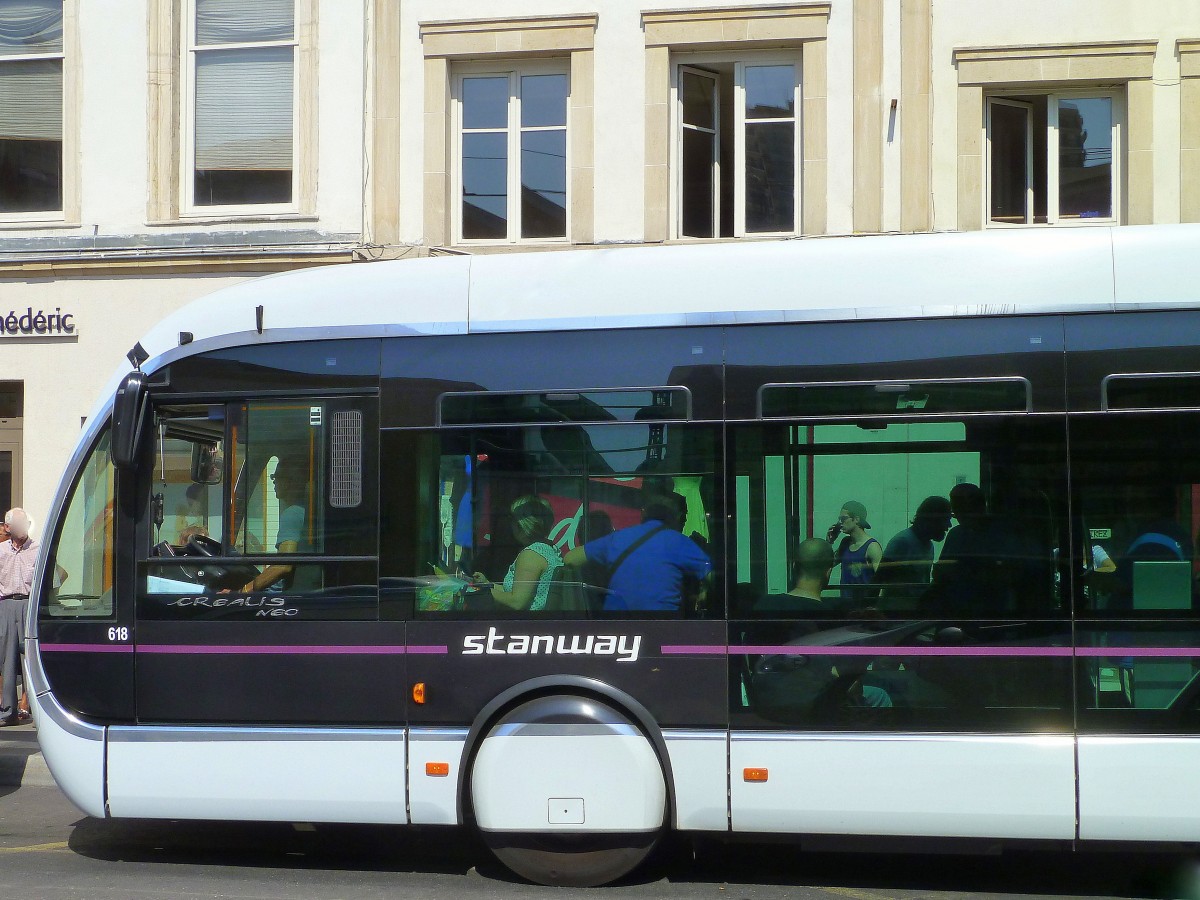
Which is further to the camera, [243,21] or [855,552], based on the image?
[243,21]

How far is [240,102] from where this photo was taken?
13.2 m

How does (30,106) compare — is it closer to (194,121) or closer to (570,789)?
(194,121)

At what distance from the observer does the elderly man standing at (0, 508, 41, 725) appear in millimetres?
9688

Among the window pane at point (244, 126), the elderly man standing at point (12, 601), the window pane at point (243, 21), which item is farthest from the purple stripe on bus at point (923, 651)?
the window pane at point (243, 21)

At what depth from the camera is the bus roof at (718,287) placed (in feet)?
18.3

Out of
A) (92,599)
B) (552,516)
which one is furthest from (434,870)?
(92,599)

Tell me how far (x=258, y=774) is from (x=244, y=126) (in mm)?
9051

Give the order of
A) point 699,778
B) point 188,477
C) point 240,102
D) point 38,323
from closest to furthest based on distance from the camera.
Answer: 1. point 699,778
2. point 188,477
3. point 38,323
4. point 240,102

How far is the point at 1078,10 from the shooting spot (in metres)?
12.1

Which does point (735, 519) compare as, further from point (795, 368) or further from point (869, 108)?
point (869, 108)

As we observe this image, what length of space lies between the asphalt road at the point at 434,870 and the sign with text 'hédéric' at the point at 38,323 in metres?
7.15

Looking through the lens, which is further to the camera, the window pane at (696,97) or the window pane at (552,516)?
the window pane at (696,97)

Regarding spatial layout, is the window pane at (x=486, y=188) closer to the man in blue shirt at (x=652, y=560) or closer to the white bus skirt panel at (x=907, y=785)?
the man in blue shirt at (x=652, y=560)

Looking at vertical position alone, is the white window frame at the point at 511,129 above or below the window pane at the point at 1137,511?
above
